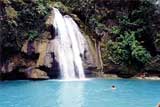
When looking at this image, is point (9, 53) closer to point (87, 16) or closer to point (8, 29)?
point (8, 29)

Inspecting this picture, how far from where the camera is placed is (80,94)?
23109mm

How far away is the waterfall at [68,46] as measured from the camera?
3189cm

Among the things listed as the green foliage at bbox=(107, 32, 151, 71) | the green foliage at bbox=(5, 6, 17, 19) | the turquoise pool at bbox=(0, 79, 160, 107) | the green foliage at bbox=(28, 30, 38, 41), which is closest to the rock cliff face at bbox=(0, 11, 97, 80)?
the green foliage at bbox=(28, 30, 38, 41)

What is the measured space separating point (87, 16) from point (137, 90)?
1096 centimetres

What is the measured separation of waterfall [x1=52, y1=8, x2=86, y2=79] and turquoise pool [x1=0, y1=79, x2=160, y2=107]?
3144 millimetres

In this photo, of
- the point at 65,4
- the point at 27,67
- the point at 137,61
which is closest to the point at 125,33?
the point at 137,61

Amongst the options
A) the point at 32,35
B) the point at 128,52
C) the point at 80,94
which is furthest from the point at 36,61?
the point at 80,94

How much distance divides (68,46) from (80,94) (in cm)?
1008

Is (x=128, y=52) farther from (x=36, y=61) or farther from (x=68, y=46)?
A: (x=36, y=61)

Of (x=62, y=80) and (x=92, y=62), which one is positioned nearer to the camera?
(x=62, y=80)

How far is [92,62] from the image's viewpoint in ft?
107

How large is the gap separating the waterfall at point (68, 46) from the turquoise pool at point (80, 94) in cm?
314

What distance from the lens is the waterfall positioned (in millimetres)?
31891

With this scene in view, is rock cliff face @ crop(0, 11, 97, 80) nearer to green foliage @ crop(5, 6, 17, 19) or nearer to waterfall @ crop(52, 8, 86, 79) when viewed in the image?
waterfall @ crop(52, 8, 86, 79)
